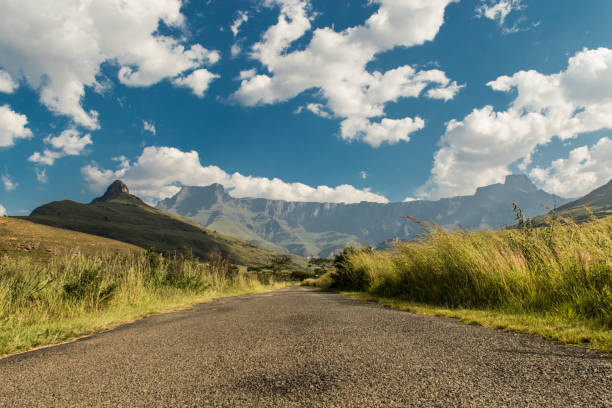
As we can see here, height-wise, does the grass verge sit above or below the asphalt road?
below

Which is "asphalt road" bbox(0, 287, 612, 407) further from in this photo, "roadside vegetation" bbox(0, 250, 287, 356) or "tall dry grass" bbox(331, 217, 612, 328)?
"tall dry grass" bbox(331, 217, 612, 328)

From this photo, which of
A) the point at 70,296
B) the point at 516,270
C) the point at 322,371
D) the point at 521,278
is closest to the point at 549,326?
the point at 521,278

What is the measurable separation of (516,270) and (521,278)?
22 centimetres

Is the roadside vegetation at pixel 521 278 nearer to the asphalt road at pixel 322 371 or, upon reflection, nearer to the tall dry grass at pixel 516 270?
the tall dry grass at pixel 516 270

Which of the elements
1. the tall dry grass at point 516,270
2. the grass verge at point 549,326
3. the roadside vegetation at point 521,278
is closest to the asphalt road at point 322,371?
the grass verge at point 549,326

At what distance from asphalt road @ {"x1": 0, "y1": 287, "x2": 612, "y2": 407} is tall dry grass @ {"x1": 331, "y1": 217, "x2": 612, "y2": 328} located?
1782 millimetres

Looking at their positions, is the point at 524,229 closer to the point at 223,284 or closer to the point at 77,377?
the point at 77,377

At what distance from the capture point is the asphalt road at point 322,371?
192 centimetres

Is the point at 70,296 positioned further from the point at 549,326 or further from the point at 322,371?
the point at 549,326

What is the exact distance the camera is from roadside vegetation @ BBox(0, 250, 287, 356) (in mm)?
5070

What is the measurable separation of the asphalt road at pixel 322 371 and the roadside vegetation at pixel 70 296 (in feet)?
4.88

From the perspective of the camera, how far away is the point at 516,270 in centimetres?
566

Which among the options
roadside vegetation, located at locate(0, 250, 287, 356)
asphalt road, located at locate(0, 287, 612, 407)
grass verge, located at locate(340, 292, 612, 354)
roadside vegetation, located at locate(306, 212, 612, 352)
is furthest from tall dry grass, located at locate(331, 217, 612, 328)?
roadside vegetation, located at locate(0, 250, 287, 356)

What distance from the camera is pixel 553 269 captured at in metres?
5.14
